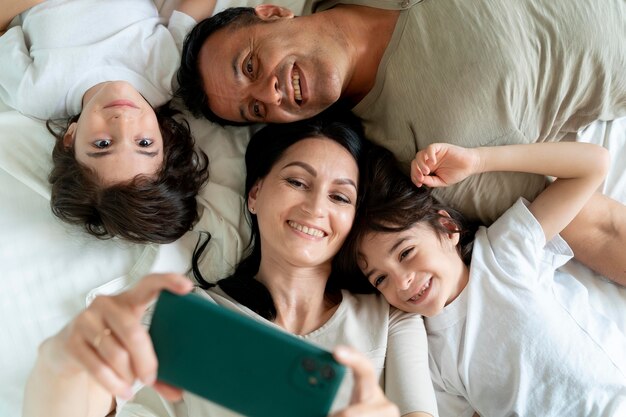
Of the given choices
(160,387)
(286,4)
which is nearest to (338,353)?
(160,387)

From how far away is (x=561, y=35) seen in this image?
55.2 inches

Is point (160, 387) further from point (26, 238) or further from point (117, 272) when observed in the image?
point (26, 238)

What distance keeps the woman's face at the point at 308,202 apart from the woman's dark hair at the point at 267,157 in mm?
44

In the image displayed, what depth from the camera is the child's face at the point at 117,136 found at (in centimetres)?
136

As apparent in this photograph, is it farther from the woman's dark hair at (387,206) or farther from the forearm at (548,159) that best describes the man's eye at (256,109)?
the forearm at (548,159)

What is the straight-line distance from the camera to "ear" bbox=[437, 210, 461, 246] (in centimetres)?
148

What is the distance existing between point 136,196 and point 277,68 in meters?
0.49

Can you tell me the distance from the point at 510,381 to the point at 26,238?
130 cm

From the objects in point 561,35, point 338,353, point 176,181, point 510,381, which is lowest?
point 510,381

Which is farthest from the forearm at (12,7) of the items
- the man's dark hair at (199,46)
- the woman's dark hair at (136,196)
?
the man's dark hair at (199,46)

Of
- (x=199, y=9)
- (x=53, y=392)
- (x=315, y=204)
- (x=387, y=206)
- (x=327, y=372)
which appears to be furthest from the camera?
(x=199, y=9)

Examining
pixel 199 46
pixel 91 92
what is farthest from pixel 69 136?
pixel 199 46

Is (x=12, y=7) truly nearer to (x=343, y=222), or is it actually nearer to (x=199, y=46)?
(x=199, y=46)

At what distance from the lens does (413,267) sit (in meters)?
1.40
